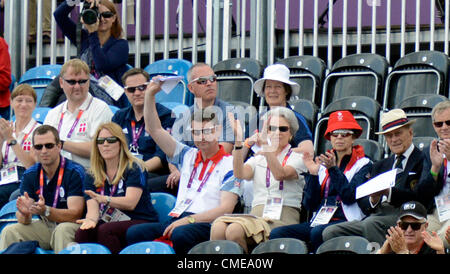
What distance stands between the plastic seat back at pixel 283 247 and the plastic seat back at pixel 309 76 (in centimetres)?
271

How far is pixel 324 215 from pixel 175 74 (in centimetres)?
319

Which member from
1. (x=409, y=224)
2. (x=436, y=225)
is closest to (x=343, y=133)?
(x=436, y=225)

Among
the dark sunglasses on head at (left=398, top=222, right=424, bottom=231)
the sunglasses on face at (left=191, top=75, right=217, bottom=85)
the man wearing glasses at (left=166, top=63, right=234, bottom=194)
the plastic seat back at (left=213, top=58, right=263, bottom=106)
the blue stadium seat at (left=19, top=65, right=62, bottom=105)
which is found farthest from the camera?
the blue stadium seat at (left=19, top=65, right=62, bottom=105)

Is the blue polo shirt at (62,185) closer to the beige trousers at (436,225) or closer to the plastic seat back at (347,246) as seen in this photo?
the plastic seat back at (347,246)

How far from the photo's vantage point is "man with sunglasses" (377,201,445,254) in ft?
23.4

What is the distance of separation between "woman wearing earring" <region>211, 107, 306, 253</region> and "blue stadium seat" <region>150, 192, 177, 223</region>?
718 millimetres

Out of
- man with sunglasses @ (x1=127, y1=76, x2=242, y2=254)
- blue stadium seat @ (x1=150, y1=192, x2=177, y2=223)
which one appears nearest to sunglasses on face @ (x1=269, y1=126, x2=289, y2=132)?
man with sunglasses @ (x1=127, y1=76, x2=242, y2=254)

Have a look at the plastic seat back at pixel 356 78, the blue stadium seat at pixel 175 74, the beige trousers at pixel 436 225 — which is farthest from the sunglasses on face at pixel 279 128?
the blue stadium seat at pixel 175 74

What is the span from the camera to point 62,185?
9023 mm

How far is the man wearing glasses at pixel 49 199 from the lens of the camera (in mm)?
8727

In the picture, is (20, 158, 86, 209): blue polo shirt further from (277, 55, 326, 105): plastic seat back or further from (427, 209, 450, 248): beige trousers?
(427, 209, 450, 248): beige trousers
